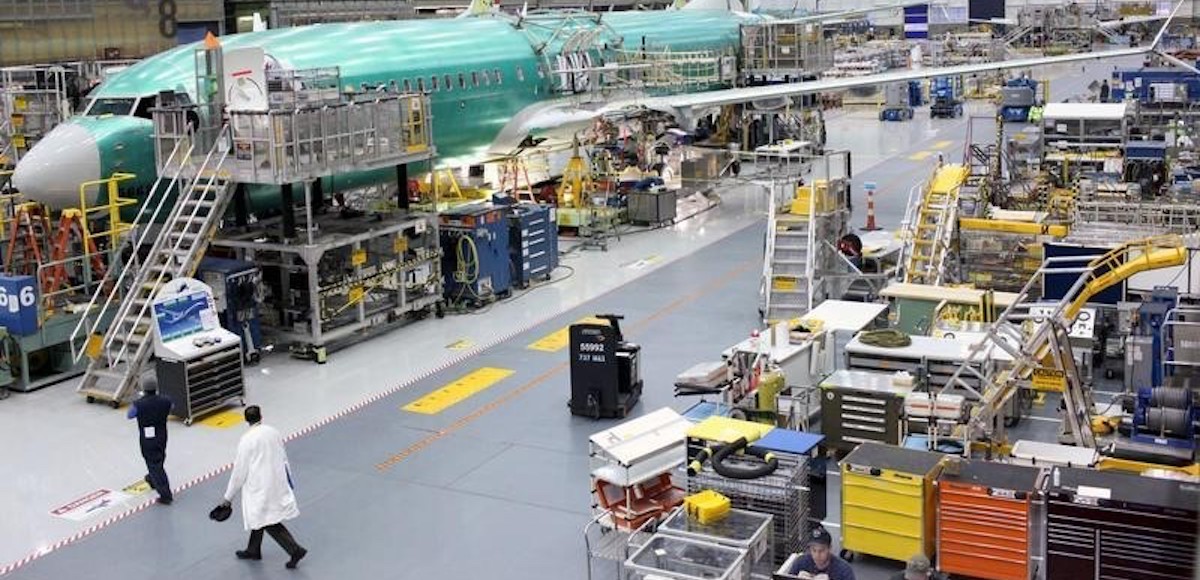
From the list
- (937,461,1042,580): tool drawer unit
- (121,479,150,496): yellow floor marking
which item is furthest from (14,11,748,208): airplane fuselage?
(937,461,1042,580): tool drawer unit

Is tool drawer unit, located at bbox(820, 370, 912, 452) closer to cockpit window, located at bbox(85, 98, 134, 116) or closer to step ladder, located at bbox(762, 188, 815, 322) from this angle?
step ladder, located at bbox(762, 188, 815, 322)

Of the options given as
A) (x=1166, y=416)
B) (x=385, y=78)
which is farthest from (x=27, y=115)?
(x=1166, y=416)

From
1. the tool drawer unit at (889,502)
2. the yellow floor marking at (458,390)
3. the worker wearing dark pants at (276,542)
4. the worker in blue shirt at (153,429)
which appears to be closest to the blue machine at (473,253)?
the yellow floor marking at (458,390)

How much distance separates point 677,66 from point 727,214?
657 centimetres

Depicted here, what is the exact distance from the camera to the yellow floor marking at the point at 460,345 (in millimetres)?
19641

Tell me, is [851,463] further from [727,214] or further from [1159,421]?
[727,214]

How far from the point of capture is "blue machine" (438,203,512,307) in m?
21.7

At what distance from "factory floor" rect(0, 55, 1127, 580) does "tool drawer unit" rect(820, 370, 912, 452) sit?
3.30ft

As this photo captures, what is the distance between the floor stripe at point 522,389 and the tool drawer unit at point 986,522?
6599mm

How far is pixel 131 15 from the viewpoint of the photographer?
4484 cm

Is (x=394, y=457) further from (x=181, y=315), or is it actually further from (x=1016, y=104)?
(x=1016, y=104)

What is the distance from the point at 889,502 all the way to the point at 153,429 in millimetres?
7785

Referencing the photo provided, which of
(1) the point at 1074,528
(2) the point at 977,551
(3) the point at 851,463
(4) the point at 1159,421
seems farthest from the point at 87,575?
(4) the point at 1159,421

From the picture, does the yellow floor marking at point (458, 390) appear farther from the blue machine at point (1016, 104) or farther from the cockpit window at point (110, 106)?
the blue machine at point (1016, 104)
